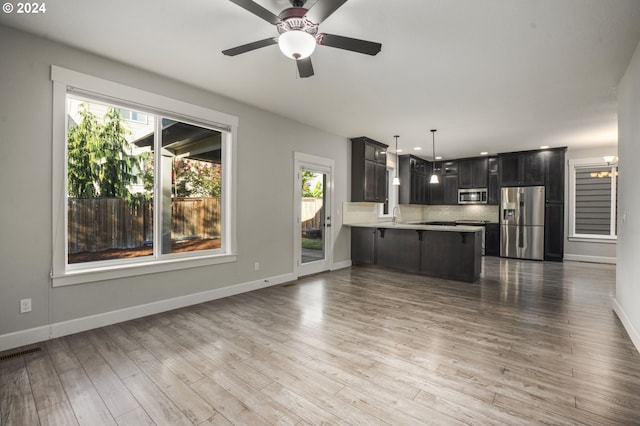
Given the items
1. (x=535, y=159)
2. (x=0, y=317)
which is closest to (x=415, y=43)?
(x=0, y=317)

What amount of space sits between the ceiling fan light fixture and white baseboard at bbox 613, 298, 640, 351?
3.62 m

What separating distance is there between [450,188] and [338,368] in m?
7.75

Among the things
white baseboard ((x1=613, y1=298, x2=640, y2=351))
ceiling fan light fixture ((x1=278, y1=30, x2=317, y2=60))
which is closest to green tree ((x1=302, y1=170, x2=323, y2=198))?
ceiling fan light fixture ((x1=278, y1=30, x2=317, y2=60))

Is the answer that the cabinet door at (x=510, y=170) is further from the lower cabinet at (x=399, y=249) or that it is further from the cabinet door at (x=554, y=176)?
the lower cabinet at (x=399, y=249)

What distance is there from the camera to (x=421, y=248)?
5.71m

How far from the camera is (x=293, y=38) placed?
203 centimetres

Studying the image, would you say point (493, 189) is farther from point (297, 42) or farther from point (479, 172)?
point (297, 42)

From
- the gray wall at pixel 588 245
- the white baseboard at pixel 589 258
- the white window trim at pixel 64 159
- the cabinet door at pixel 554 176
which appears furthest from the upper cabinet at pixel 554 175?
the white window trim at pixel 64 159

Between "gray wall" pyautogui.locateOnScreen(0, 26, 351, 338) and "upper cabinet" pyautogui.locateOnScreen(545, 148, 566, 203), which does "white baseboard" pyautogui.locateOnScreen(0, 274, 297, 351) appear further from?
"upper cabinet" pyautogui.locateOnScreen(545, 148, 566, 203)

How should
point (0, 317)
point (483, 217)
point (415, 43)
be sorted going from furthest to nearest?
point (483, 217) < point (415, 43) < point (0, 317)

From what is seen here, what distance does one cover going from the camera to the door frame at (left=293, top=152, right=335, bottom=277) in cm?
525

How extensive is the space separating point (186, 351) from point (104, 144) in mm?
2344

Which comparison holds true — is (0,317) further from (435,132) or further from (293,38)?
(435,132)

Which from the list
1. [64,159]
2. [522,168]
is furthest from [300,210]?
[522,168]
